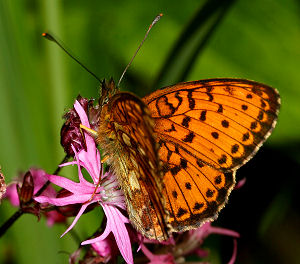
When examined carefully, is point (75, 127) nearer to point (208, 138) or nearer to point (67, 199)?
point (67, 199)

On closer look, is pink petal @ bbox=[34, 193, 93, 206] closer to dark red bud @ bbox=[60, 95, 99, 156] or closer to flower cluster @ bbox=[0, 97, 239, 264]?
flower cluster @ bbox=[0, 97, 239, 264]

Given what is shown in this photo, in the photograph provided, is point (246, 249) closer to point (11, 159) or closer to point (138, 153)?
point (11, 159)

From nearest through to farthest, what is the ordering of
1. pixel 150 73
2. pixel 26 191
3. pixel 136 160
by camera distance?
pixel 136 160, pixel 26 191, pixel 150 73

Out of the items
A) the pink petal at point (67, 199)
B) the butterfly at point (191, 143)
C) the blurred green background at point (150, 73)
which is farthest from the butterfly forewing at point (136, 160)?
the blurred green background at point (150, 73)

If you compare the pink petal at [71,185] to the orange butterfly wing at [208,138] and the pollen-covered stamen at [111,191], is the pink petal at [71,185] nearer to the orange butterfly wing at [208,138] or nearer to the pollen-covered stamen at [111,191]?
the pollen-covered stamen at [111,191]

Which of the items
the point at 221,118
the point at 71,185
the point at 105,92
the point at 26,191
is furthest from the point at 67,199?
the point at 221,118

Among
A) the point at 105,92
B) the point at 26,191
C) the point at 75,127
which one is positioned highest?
the point at 105,92

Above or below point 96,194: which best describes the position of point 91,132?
above

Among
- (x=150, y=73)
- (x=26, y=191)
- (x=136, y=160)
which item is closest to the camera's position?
(x=136, y=160)
